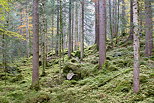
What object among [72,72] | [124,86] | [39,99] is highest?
[124,86]

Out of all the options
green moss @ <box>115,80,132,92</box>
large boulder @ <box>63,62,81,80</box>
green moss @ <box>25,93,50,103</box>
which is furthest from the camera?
large boulder @ <box>63,62,81,80</box>

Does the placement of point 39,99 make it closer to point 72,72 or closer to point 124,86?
point 124,86

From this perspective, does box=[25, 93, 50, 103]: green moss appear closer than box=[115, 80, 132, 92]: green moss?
No

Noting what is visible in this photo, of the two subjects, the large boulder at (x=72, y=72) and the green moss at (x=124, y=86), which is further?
the large boulder at (x=72, y=72)

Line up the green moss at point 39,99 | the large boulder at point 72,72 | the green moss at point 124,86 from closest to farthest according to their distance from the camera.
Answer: the green moss at point 124,86
the green moss at point 39,99
the large boulder at point 72,72

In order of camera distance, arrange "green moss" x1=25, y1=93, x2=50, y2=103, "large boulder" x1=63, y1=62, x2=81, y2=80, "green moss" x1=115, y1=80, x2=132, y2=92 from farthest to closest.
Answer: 1. "large boulder" x1=63, y1=62, x2=81, y2=80
2. "green moss" x1=25, y1=93, x2=50, y2=103
3. "green moss" x1=115, y1=80, x2=132, y2=92

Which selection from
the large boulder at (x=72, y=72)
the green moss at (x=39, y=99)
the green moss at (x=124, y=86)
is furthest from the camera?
the large boulder at (x=72, y=72)

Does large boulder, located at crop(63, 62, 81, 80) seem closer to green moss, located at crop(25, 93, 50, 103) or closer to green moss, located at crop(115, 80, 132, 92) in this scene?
green moss, located at crop(25, 93, 50, 103)

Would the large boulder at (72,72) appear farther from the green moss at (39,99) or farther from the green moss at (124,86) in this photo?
the green moss at (124,86)

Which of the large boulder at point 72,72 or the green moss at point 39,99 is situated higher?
the large boulder at point 72,72

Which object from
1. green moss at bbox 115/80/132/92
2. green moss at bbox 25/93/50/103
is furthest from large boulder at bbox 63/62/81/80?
green moss at bbox 115/80/132/92

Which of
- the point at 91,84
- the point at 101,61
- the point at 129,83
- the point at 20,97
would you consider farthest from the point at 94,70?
the point at 20,97

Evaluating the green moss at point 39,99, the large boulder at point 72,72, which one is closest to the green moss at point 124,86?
the green moss at point 39,99

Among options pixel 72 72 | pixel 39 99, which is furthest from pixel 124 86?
pixel 72 72
